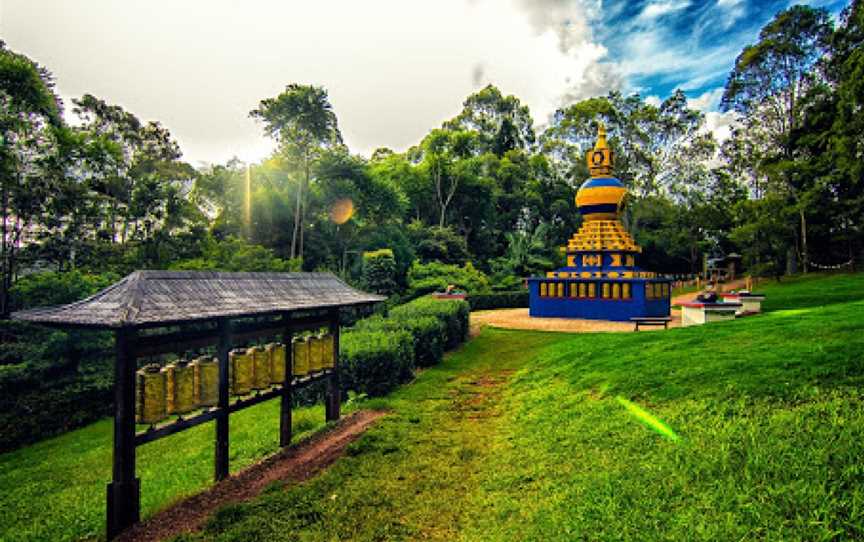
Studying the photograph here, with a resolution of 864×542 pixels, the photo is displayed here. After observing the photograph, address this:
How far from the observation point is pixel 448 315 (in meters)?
13.4

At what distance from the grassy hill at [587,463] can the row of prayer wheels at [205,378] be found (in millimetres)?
1143

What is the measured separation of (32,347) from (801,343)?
1899 cm

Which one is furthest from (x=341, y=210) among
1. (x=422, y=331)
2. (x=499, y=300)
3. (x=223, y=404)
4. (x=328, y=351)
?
(x=223, y=404)

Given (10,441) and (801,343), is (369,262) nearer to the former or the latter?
(10,441)

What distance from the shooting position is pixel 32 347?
45.4 feet

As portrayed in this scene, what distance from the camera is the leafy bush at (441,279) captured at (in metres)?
25.8

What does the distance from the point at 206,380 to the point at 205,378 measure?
0.09 ft

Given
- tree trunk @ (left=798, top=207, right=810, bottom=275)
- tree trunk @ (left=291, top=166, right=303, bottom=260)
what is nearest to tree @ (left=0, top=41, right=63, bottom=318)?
tree trunk @ (left=291, top=166, right=303, bottom=260)

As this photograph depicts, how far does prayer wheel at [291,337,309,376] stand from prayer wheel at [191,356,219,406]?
143cm

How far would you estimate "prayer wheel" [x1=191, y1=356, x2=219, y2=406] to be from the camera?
4785 millimetres

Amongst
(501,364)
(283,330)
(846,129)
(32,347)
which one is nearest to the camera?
(283,330)

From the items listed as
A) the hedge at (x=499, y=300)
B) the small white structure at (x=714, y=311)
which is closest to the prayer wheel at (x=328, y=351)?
the small white structure at (x=714, y=311)

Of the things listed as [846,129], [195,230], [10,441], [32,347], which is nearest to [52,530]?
[10,441]

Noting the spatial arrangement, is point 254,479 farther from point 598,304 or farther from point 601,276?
point 601,276
